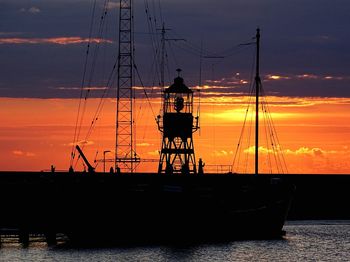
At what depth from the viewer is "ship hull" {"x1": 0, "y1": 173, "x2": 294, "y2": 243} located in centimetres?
12512

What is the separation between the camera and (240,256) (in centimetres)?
11550

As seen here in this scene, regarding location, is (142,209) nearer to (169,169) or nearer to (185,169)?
(185,169)

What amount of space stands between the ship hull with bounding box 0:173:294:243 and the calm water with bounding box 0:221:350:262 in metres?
2.89

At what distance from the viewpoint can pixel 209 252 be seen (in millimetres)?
118188

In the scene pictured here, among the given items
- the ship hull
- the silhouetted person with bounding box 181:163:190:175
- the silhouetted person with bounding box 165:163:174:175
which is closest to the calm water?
the ship hull

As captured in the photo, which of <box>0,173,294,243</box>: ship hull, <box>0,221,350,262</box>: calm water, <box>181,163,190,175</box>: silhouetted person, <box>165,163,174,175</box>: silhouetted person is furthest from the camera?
<box>165,163,174,175</box>: silhouetted person

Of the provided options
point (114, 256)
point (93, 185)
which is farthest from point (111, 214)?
point (114, 256)

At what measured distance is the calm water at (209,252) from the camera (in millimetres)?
112750

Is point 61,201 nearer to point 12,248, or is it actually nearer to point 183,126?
point 12,248

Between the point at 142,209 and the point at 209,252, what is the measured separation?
36.2ft

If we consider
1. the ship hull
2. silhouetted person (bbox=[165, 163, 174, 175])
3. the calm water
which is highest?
silhouetted person (bbox=[165, 163, 174, 175])

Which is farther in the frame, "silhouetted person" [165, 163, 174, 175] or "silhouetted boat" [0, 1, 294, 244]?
"silhouetted person" [165, 163, 174, 175]

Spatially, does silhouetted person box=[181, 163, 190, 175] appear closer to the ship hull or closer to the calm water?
the ship hull

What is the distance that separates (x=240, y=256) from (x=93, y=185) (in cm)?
1940
